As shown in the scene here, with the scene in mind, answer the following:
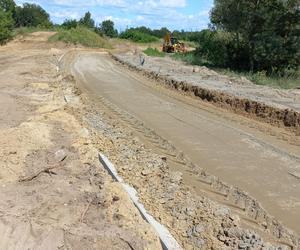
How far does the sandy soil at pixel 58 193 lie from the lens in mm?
5746

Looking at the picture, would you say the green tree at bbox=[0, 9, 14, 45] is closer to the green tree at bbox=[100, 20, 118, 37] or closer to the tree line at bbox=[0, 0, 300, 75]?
the green tree at bbox=[100, 20, 118, 37]

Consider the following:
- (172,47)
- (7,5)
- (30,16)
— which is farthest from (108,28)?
(172,47)

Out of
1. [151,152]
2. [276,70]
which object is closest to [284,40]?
[276,70]

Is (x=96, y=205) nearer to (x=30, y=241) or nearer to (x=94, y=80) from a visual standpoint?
(x=30, y=241)

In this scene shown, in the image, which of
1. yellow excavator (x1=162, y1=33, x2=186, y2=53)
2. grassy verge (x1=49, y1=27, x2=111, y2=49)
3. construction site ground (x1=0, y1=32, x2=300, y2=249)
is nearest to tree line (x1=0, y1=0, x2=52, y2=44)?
grassy verge (x1=49, y1=27, x2=111, y2=49)

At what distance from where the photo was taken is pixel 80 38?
2343 inches

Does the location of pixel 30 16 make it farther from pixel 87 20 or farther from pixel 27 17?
pixel 87 20

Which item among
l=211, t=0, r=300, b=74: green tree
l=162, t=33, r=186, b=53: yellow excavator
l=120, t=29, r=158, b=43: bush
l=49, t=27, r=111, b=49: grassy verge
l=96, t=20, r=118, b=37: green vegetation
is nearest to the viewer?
l=211, t=0, r=300, b=74: green tree

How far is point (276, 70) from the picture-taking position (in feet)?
90.2

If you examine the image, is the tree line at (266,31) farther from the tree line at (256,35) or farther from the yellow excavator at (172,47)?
the yellow excavator at (172,47)

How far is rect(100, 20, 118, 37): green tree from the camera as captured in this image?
3346 inches

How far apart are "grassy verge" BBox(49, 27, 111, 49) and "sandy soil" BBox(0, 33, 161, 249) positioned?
152 ft

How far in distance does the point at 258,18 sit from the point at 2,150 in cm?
2116

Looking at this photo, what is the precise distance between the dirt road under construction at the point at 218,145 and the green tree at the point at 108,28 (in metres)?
68.5
